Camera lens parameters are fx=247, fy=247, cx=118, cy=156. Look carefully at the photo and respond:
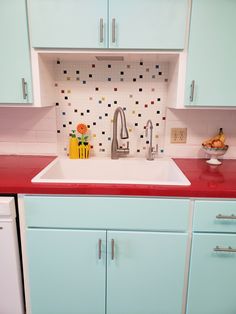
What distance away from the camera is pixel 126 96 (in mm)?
1709

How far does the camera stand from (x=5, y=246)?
1.27 meters

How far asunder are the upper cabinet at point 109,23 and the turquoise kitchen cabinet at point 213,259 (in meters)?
0.90

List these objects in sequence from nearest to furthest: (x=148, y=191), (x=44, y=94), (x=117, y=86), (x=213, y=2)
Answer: (x=148, y=191)
(x=213, y=2)
(x=44, y=94)
(x=117, y=86)

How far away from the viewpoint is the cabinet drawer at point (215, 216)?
47.8 inches

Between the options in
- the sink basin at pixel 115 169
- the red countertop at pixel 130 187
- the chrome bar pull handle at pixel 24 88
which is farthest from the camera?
the sink basin at pixel 115 169

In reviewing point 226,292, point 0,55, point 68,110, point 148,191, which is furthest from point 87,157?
point 226,292

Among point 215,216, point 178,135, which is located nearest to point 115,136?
point 178,135

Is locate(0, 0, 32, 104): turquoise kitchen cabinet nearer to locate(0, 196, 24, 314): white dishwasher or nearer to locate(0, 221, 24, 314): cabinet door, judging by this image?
locate(0, 196, 24, 314): white dishwasher

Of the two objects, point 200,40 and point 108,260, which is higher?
point 200,40

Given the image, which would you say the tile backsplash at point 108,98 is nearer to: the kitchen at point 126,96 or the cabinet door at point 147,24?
the kitchen at point 126,96

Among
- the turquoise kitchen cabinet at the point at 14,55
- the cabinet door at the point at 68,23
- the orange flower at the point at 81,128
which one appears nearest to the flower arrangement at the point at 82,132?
the orange flower at the point at 81,128

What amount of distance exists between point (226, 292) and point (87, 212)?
0.86 m

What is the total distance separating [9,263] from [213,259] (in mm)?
1065

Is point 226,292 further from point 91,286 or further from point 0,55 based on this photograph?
point 0,55
